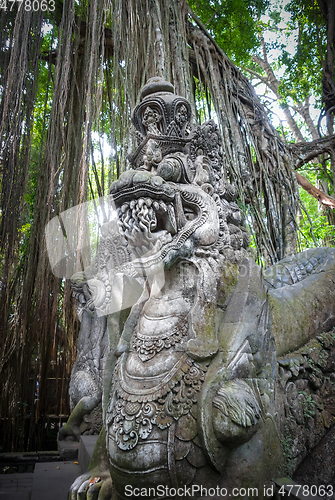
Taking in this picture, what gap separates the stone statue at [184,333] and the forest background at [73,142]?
67 cm

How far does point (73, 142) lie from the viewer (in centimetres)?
304

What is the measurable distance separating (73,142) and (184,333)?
90.9 inches

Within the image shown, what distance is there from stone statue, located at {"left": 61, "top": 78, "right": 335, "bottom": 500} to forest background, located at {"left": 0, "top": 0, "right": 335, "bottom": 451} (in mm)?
674

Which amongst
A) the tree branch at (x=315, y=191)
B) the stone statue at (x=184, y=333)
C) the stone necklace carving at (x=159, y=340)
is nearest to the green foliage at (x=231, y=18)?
the tree branch at (x=315, y=191)

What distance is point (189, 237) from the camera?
141 centimetres

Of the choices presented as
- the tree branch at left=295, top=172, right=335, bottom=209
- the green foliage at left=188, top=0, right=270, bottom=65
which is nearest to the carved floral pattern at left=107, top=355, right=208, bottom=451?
the tree branch at left=295, top=172, right=335, bottom=209

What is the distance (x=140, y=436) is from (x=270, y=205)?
3121mm

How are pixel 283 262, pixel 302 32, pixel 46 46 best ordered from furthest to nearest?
pixel 302 32, pixel 46 46, pixel 283 262

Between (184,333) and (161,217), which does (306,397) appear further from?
(161,217)

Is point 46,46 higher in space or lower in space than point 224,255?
higher

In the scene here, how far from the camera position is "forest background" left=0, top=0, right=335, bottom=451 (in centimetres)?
209

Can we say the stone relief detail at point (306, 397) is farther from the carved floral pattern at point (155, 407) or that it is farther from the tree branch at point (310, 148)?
the tree branch at point (310, 148)

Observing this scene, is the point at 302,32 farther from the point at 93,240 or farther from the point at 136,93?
the point at 93,240

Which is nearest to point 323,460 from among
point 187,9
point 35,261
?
point 35,261
